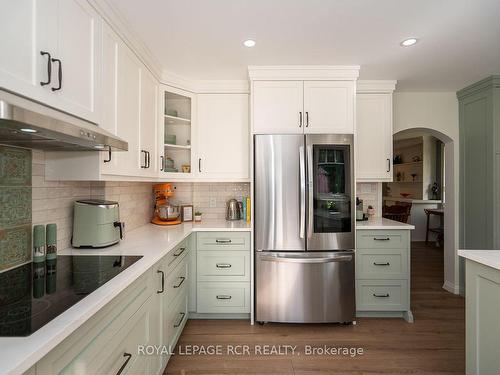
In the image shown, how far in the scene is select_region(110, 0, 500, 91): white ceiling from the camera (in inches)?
68.5

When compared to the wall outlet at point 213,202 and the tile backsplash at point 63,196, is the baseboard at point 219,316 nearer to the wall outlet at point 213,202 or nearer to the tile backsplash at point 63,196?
the tile backsplash at point 63,196

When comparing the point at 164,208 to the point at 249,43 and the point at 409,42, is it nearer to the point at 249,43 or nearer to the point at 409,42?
the point at 249,43

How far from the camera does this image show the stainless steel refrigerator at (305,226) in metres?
2.48

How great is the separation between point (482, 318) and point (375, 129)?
2.04 m

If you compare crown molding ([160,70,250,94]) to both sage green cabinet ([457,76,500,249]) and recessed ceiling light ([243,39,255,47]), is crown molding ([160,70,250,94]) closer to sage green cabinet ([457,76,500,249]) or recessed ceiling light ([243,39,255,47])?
recessed ceiling light ([243,39,255,47])

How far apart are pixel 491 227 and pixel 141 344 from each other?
11.3ft

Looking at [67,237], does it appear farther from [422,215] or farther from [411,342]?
[422,215]

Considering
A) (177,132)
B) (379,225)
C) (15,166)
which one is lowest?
(379,225)

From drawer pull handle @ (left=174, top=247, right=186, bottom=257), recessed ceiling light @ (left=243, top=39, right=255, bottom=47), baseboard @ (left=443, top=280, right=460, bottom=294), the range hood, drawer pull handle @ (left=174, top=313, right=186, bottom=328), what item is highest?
recessed ceiling light @ (left=243, top=39, right=255, bottom=47)

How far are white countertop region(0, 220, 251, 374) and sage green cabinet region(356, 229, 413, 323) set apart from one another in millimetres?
1751

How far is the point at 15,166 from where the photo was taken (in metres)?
1.41

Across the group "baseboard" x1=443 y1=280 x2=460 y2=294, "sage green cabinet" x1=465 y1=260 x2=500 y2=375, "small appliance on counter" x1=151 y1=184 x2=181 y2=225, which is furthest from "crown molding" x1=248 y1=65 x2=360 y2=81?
"baseboard" x1=443 y1=280 x2=460 y2=294

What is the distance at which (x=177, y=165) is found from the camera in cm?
294

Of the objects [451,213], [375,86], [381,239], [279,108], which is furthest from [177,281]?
[451,213]
